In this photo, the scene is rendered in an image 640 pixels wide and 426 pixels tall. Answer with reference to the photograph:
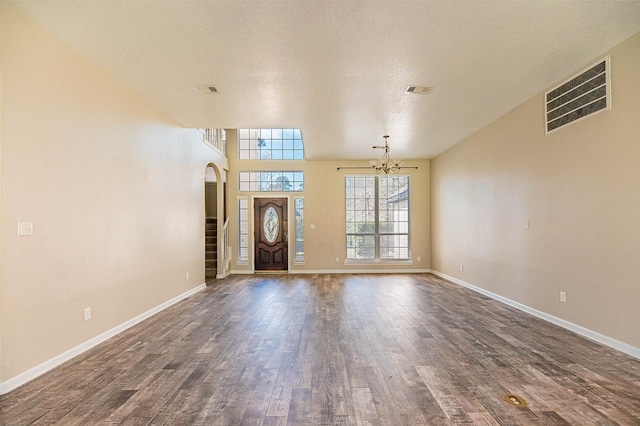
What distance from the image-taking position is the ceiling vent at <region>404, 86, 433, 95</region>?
3951 millimetres

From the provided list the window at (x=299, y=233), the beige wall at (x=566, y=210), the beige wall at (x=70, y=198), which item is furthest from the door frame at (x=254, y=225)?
the beige wall at (x=566, y=210)

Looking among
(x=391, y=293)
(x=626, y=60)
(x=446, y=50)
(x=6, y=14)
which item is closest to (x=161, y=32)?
(x=6, y=14)

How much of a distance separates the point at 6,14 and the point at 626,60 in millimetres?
5248

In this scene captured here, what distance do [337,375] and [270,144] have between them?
22.3ft

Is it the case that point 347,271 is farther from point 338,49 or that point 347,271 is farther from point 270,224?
point 338,49

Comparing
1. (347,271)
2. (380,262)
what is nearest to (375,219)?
(380,262)

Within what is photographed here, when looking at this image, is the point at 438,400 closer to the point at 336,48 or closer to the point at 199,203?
the point at 336,48

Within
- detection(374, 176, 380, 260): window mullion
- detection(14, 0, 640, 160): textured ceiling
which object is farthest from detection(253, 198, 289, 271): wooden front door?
detection(14, 0, 640, 160): textured ceiling

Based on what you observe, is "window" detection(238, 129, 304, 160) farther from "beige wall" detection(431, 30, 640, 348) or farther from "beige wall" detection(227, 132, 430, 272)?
"beige wall" detection(431, 30, 640, 348)

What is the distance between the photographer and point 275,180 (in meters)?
8.41

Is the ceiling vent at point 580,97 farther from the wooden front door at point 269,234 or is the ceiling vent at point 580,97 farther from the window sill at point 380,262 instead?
the wooden front door at point 269,234

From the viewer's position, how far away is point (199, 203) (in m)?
6.20

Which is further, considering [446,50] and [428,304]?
[428,304]

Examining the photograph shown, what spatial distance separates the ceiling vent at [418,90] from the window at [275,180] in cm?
465
